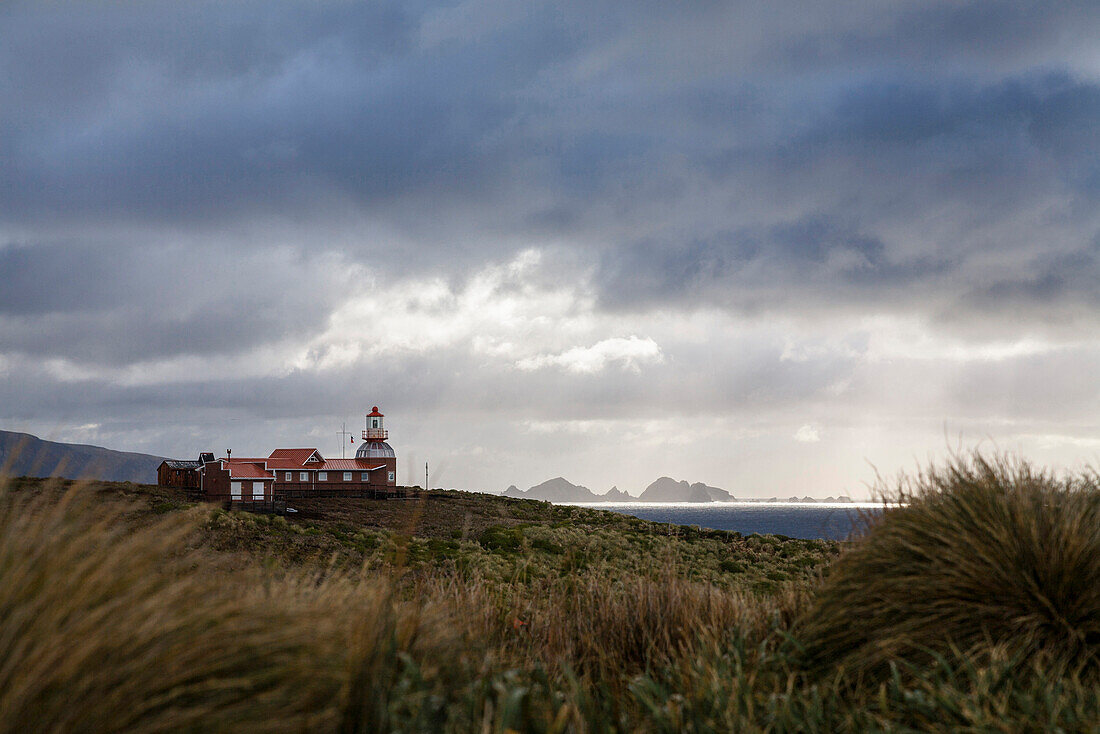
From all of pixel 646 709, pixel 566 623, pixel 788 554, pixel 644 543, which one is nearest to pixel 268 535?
pixel 644 543

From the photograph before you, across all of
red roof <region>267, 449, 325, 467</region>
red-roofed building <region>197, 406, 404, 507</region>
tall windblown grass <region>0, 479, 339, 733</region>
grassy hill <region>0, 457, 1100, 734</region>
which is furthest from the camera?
red roof <region>267, 449, 325, 467</region>

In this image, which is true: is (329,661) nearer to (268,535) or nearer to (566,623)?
(566,623)

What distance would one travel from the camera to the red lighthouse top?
226 ft

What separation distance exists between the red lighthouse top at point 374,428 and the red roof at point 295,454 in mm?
4627

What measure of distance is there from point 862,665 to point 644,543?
27.6m

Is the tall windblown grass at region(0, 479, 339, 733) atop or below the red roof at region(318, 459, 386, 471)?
atop

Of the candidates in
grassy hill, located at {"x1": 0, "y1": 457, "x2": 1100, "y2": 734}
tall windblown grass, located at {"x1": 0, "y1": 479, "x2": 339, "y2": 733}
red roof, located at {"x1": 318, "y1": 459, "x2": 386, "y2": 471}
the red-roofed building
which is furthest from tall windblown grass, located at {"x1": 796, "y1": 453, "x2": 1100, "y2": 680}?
red roof, located at {"x1": 318, "y1": 459, "x2": 386, "y2": 471}

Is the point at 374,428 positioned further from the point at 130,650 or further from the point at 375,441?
the point at 130,650

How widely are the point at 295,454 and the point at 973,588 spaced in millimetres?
67161

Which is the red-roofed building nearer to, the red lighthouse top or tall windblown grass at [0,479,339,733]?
the red lighthouse top

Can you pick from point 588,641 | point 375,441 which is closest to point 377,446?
point 375,441

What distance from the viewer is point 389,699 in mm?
3607

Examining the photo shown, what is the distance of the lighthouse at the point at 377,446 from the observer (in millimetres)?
67750

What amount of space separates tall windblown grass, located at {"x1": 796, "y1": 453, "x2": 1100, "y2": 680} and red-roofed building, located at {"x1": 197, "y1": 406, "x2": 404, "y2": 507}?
2285 inches
